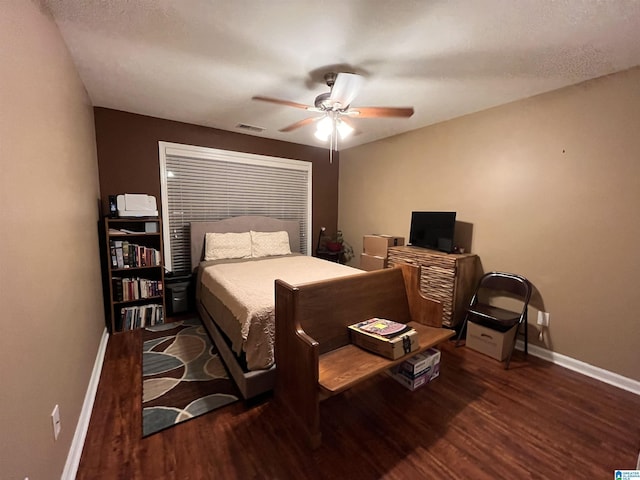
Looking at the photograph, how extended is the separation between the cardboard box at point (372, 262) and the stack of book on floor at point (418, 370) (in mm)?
1486

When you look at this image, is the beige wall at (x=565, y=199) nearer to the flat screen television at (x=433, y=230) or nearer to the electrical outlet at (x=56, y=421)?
the flat screen television at (x=433, y=230)

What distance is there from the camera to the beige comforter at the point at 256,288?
6.16ft

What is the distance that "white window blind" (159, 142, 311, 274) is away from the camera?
3492mm

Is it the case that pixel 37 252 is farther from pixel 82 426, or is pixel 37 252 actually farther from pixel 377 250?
pixel 377 250

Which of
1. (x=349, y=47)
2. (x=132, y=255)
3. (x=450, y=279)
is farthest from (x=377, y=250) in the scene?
(x=132, y=255)

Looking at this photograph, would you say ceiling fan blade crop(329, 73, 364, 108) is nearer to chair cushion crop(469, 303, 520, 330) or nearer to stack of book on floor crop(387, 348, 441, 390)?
stack of book on floor crop(387, 348, 441, 390)

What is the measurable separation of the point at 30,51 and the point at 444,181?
3.38 meters

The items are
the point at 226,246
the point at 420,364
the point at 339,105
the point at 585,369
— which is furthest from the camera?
the point at 226,246

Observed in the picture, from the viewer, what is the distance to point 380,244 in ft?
12.1

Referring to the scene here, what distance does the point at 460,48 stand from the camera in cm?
179

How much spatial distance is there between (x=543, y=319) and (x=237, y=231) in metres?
3.56

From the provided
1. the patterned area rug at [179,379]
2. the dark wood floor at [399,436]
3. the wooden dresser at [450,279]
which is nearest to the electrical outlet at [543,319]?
the dark wood floor at [399,436]

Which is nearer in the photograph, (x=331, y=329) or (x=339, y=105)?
(x=331, y=329)

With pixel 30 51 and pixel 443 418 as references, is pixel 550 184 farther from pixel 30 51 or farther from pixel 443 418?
pixel 30 51
